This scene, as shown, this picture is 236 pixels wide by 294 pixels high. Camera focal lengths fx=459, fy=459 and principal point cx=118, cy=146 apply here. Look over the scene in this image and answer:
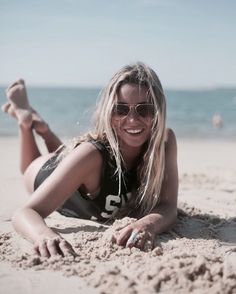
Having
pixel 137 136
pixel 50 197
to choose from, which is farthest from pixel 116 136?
pixel 50 197

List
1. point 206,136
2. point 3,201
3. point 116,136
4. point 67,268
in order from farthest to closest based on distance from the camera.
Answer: point 206,136
point 3,201
point 116,136
point 67,268

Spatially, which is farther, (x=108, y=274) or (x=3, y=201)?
(x=3, y=201)

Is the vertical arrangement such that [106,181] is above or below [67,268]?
above

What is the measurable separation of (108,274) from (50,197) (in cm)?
100

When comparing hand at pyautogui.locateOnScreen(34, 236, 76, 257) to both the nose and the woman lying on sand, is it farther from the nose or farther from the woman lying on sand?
the nose

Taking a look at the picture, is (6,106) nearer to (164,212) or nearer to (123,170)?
(123,170)

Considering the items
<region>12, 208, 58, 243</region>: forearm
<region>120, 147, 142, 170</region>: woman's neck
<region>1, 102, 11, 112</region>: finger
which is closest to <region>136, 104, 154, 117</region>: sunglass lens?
<region>120, 147, 142, 170</region>: woman's neck

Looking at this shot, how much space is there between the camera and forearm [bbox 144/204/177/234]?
3.30 m

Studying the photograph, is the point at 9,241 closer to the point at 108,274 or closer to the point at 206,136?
the point at 108,274

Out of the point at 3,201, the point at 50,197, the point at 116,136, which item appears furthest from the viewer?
the point at 3,201

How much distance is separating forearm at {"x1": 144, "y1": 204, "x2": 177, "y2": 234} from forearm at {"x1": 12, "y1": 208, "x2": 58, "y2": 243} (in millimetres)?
737

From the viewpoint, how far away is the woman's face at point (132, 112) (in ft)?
11.2

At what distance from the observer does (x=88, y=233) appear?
3.45 meters

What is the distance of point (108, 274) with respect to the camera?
2436mm
